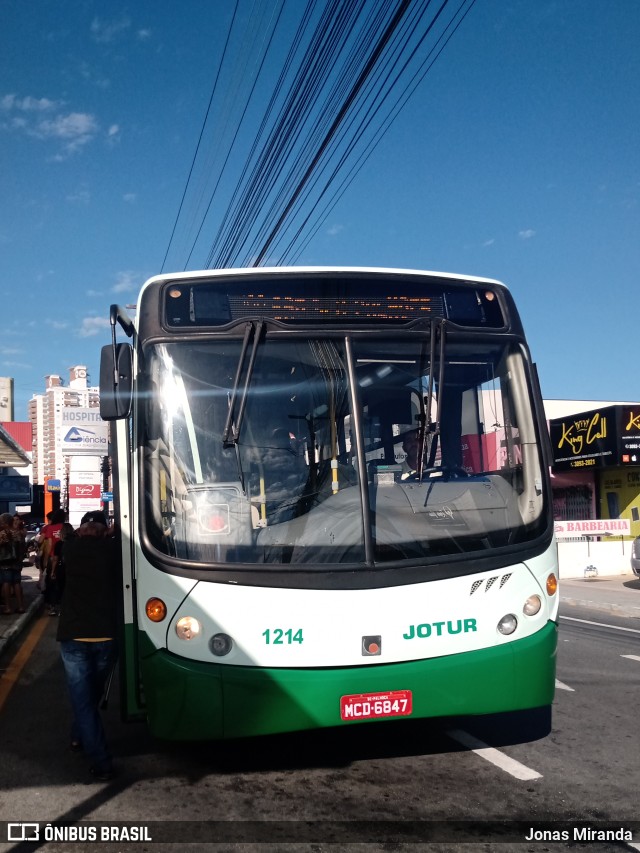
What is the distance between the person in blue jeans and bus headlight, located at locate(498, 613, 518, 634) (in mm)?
2498

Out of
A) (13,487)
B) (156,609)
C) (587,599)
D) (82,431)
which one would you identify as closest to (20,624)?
(156,609)

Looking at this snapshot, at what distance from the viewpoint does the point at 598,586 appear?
20016 millimetres

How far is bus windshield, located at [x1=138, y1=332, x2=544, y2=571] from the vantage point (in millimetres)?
5117

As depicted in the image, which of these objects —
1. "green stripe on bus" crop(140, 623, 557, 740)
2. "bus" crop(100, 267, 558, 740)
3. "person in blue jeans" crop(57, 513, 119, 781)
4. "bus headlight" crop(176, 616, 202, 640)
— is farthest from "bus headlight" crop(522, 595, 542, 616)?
"person in blue jeans" crop(57, 513, 119, 781)

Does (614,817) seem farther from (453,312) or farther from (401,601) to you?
(453,312)

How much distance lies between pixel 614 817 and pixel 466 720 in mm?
2230

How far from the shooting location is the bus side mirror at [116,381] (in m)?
5.24

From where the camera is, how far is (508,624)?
523cm

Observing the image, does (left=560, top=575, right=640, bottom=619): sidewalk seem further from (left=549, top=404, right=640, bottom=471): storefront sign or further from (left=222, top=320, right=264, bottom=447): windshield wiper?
(left=222, top=320, right=264, bottom=447): windshield wiper

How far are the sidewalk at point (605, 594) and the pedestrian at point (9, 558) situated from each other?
10.4m

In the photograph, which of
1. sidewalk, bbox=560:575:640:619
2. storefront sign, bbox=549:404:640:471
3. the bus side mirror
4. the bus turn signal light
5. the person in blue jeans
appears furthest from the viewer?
storefront sign, bbox=549:404:640:471

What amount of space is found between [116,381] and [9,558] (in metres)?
9.98

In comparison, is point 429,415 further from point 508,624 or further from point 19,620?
point 19,620

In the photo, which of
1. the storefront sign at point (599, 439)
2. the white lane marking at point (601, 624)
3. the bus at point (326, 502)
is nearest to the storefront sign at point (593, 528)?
the storefront sign at point (599, 439)
